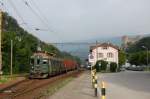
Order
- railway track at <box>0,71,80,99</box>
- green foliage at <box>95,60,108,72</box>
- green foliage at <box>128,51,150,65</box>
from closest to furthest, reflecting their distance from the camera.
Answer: railway track at <box>0,71,80,99</box>
green foliage at <box>95,60,108,72</box>
green foliage at <box>128,51,150,65</box>

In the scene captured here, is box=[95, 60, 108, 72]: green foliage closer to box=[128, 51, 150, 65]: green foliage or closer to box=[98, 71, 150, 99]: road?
box=[128, 51, 150, 65]: green foliage

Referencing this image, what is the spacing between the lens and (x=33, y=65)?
54625 millimetres

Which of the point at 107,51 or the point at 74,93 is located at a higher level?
the point at 107,51

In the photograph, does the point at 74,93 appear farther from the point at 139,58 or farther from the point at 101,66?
the point at 139,58

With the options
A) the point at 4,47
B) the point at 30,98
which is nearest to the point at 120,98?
the point at 30,98

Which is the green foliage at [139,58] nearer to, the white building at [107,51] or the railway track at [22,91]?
the white building at [107,51]

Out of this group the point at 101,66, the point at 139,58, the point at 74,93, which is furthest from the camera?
the point at 139,58

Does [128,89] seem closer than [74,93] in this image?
No

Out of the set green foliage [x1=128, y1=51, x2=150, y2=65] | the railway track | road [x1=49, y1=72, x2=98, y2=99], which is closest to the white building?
green foliage [x1=128, y1=51, x2=150, y2=65]

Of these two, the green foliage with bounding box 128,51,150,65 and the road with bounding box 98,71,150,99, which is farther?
the green foliage with bounding box 128,51,150,65

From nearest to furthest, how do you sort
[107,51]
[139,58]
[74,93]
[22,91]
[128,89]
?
1. [74,93]
2. [22,91]
3. [128,89]
4. [107,51]
5. [139,58]

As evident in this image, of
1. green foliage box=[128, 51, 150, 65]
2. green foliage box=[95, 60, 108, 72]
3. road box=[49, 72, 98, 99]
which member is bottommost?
road box=[49, 72, 98, 99]

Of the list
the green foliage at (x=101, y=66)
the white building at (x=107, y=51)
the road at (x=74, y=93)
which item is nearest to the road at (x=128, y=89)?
the road at (x=74, y=93)

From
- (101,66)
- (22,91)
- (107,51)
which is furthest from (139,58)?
(22,91)
